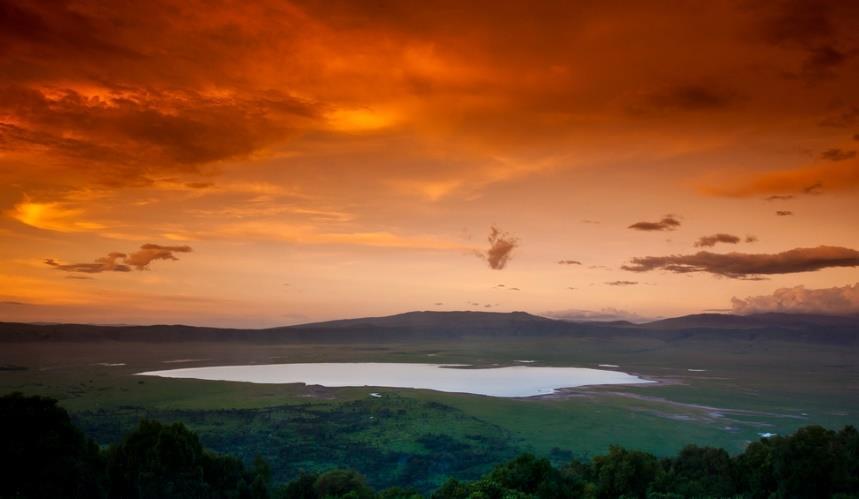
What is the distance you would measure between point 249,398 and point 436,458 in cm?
4137

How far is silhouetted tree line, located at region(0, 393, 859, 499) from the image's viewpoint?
2803 cm

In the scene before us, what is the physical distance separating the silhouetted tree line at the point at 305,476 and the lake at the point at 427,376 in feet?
208

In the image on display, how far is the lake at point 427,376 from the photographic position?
10962 centimetres

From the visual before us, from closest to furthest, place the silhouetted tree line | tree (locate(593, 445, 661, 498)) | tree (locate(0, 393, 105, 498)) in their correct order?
tree (locate(0, 393, 105, 498))
the silhouetted tree line
tree (locate(593, 445, 661, 498))

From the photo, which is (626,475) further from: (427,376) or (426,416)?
(427,376)

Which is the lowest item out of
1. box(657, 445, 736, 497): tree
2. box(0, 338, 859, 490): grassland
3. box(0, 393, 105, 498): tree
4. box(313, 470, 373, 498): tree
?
box(0, 338, 859, 490): grassland

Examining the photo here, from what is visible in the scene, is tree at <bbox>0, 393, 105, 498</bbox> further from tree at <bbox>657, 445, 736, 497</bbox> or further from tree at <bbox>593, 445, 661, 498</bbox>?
tree at <bbox>657, 445, 736, 497</bbox>

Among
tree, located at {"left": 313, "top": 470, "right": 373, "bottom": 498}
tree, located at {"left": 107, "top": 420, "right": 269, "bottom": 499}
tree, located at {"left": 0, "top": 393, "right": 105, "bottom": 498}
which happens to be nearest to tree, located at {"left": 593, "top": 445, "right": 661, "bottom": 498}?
tree, located at {"left": 313, "top": 470, "right": 373, "bottom": 498}

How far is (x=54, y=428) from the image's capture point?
1177 inches

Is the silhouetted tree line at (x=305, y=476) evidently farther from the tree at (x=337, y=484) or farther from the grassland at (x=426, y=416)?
the grassland at (x=426, y=416)

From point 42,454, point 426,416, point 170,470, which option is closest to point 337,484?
point 170,470

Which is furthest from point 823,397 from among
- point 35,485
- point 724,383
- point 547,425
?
point 35,485

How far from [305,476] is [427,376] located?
9504 cm

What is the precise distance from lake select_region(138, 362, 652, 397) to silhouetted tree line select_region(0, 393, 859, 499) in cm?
6355
